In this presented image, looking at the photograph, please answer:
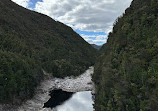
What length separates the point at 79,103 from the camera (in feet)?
151

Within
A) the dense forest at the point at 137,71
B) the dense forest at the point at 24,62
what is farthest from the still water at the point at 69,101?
the dense forest at the point at 137,71

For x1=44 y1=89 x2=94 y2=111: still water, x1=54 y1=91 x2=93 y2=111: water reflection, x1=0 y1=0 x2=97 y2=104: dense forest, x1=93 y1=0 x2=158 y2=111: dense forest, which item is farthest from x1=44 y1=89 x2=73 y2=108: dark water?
x1=93 y1=0 x2=158 y2=111: dense forest

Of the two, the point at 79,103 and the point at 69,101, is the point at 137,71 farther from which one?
the point at 69,101

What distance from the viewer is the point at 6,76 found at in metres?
35.4

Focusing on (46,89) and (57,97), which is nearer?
(57,97)

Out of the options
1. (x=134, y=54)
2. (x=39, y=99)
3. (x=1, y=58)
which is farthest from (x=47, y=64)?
(x=134, y=54)

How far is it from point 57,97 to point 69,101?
455 centimetres

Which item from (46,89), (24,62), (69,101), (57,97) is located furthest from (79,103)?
(24,62)

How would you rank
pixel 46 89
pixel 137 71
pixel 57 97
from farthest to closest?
pixel 46 89 → pixel 57 97 → pixel 137 71

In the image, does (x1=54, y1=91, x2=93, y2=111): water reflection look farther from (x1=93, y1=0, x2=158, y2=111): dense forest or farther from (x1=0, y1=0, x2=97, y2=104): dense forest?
(x1=93, y1=0, x2=158, y2=111): dense forest

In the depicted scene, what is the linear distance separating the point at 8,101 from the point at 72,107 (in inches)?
700

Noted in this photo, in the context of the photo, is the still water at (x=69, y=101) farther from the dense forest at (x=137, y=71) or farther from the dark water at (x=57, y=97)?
the dense forest at (x=137, y=71)

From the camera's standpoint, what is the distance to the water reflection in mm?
41409

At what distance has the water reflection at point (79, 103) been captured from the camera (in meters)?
41.4
